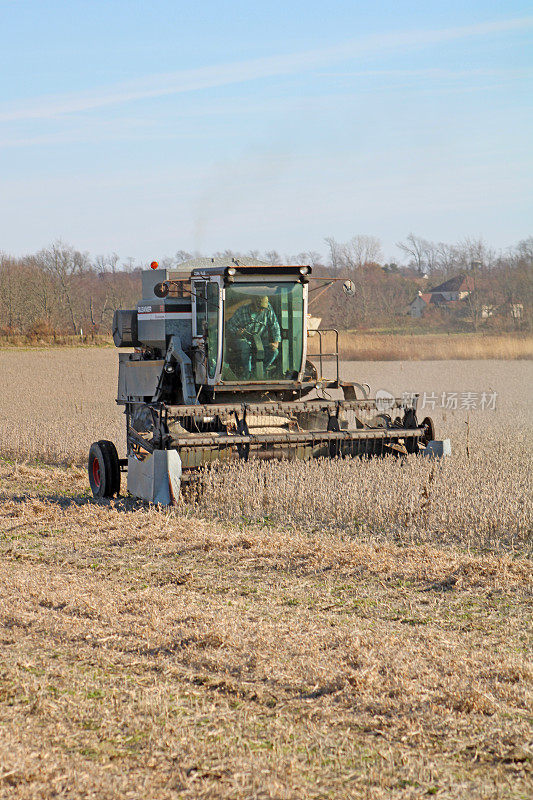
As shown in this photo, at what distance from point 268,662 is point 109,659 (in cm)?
80

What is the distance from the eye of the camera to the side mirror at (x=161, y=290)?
Answer: 32.8 feet

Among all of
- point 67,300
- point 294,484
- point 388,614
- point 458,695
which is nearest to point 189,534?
point 294,484

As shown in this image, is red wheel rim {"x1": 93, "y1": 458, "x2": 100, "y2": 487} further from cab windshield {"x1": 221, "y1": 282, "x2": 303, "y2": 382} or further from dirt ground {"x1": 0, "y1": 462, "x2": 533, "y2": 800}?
dirt ground {"x1": 0, "y1": 462, "x2": 533, "y2": 800}

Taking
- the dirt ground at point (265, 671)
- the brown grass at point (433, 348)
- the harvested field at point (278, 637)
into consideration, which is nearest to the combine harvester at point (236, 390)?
the harvested field at point (278, 637)

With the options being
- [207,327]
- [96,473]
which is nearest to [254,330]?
[207,327]

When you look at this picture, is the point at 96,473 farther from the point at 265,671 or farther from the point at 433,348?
the point at 433,348

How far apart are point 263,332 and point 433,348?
3220 cm

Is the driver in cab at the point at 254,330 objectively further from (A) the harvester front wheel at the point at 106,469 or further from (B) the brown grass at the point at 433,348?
(B) the brown grass at the point at 433,348

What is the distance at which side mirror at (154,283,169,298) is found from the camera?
10008 mm

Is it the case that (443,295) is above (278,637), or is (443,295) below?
above

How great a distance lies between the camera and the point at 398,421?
1048cm

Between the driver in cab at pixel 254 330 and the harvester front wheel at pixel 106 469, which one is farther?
the harvester front wheel at pixel 106 469

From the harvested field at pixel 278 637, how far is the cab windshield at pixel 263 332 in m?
1.45

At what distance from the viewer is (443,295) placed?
62094mm
